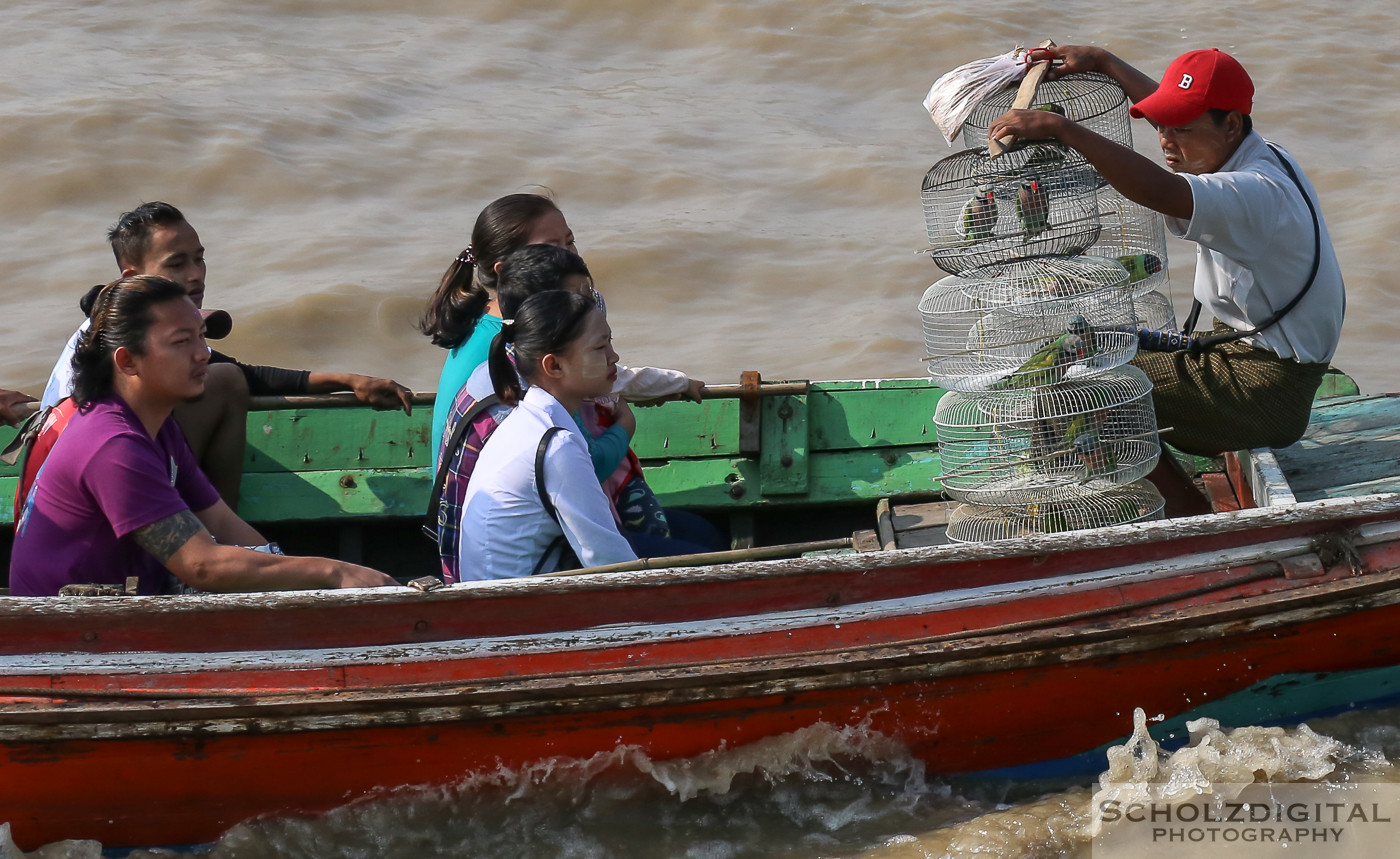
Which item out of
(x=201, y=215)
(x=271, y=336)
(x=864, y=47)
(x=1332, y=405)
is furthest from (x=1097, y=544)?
(x=864, y=47)

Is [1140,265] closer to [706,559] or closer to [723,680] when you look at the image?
[706,559]

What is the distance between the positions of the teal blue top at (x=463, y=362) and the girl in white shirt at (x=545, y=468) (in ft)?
1.58

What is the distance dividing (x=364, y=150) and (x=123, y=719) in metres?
7.95

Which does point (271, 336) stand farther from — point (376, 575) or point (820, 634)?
point (820, 634)

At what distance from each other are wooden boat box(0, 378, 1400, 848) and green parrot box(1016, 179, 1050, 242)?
88 cm

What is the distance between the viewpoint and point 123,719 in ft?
11.1

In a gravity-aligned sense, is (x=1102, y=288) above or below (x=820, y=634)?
above

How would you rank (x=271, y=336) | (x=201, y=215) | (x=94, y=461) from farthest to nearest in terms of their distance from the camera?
1. (x=201, y=215)
2. (x=271, y=336)
3. (x=94, y=461)

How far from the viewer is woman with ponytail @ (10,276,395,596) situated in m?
3.38

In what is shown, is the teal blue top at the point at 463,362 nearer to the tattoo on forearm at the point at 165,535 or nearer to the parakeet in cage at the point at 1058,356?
the tattoo on forearm at the point at 165,535

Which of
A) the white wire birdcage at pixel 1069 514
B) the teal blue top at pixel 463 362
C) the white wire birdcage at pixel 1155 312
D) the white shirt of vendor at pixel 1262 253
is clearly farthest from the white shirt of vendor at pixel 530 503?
the white wire birdcage at pixel 1155 312

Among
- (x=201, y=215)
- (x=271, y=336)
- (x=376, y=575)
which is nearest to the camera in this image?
(x=376, y=575)

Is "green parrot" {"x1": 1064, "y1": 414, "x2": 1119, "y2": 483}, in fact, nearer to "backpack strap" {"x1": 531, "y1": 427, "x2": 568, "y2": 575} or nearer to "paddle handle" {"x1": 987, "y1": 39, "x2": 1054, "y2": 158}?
"paddle handle" {"x1": 987, "y1": 39, "x2": 1054, "y2": 158}

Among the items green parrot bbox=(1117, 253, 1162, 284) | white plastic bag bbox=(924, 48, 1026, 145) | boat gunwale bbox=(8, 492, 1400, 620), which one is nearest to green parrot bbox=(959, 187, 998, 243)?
white plastic bag bbox=(924, 48, 1026, 145)
